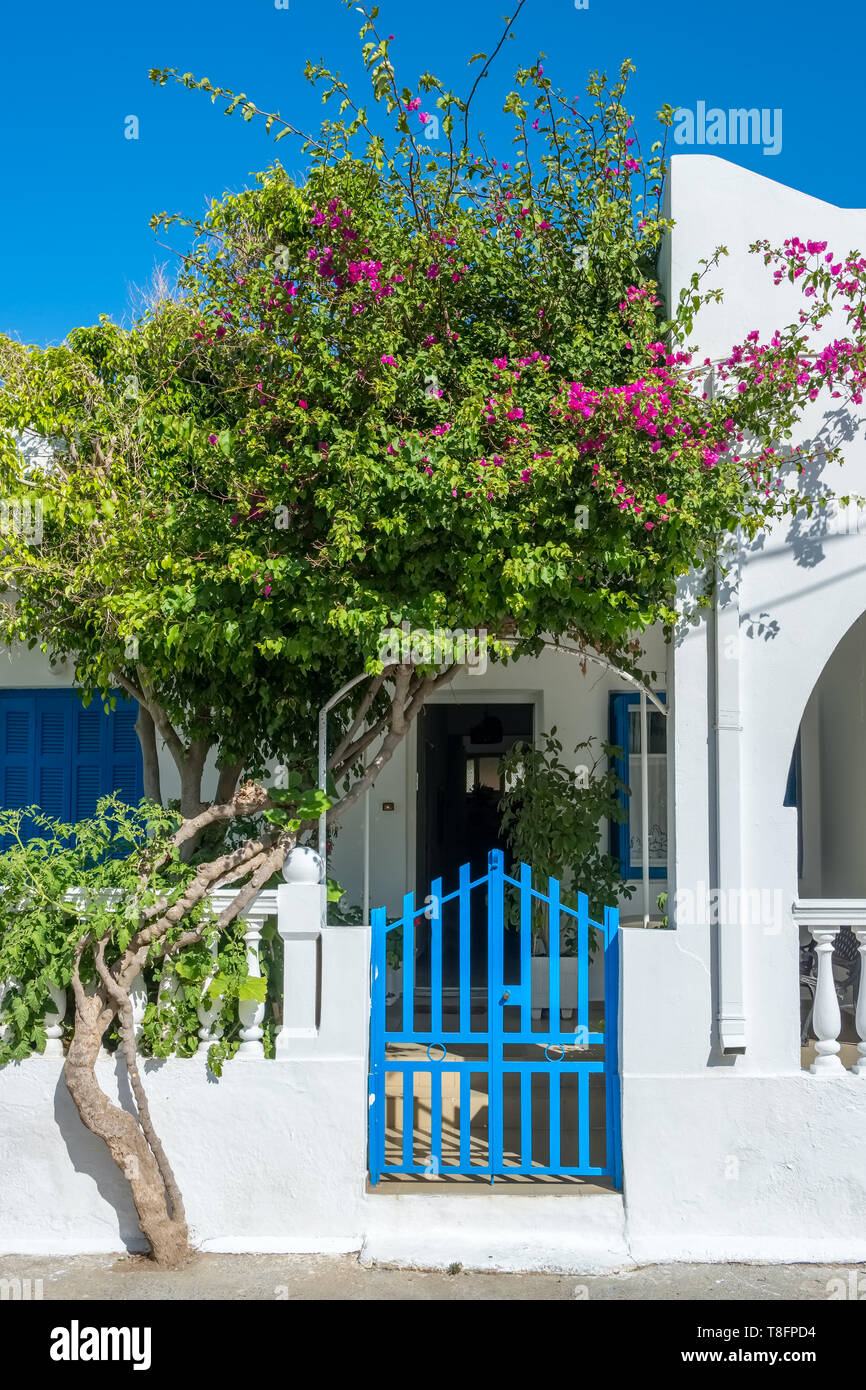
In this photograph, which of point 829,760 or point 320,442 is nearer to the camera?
point 320,442

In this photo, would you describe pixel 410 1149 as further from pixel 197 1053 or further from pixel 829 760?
pixel 829 760

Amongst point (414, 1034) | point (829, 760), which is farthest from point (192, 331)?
point (829, 760)

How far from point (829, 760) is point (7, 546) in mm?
6933

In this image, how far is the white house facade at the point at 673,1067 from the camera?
4.81 m

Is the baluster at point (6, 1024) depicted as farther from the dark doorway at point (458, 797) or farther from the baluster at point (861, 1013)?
the dark doorway at point (458, 797)

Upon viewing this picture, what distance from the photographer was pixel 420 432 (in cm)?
498

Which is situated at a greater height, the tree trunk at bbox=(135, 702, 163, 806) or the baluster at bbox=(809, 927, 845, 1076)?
the tree trunk at bbox=(135, 702, 163, 806)

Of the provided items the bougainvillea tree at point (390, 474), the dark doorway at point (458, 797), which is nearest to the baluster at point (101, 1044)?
the bougainvillea tree at point (390, 474)

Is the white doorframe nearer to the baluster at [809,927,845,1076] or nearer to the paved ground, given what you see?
the baluster at [809,927,845,1076]

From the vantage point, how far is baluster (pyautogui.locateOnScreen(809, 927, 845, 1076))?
491 centimetres

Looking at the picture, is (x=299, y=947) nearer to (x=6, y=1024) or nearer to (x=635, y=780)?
(x=6, y=1024)

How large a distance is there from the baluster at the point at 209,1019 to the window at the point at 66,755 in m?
4.00

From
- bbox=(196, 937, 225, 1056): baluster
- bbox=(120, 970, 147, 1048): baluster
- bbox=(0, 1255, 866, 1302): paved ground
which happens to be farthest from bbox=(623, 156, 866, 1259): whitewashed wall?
bbox=(120, 970, 147, 1048): baluster

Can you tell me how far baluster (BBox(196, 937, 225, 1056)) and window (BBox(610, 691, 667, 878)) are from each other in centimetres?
434
